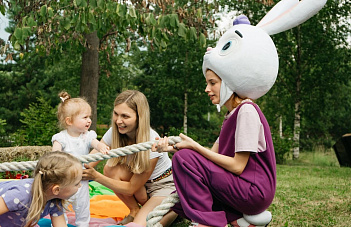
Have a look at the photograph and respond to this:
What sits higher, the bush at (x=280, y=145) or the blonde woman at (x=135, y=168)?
the blonde woman at (x=135, y=168)

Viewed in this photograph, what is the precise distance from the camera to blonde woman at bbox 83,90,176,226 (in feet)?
10.2

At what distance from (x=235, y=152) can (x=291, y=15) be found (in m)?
1.04

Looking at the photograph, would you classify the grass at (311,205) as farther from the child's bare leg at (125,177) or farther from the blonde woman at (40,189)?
the blonde woman at (40,189)

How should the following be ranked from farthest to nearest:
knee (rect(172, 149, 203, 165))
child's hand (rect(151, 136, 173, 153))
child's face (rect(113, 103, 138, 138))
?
child's face (rect(113, 103, 138, 138)) → child's hand (rect(151, 136, 173, 153)) → knee (rect(172, 149, 203, 165))

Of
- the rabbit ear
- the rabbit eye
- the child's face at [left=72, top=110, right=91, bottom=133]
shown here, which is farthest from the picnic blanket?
the rabbit ear

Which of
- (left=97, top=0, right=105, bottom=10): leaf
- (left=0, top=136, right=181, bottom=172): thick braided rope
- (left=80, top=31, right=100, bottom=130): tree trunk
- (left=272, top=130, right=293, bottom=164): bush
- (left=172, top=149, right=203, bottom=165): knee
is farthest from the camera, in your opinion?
(left=272, top=130, right=293, bottom=164): bush

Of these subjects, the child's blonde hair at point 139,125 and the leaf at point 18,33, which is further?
the leaf at point 18,33

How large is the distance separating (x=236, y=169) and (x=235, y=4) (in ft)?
47.4

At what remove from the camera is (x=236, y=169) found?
7.37 feet

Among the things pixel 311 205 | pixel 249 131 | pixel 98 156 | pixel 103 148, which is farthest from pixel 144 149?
pixel 311 205

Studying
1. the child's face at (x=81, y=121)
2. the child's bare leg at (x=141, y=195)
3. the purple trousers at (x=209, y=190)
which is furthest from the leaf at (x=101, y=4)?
the purple trousers at (x=209, y=190)

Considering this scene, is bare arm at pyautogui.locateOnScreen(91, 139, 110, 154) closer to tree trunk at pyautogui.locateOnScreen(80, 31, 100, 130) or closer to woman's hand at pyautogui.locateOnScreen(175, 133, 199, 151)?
woman's hand at pyautogui.locateOnScreen(175, 133, 199, 151)

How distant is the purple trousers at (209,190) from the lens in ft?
7.30

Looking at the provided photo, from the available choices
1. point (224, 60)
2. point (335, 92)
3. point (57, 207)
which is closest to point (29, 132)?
point (57, 207)
